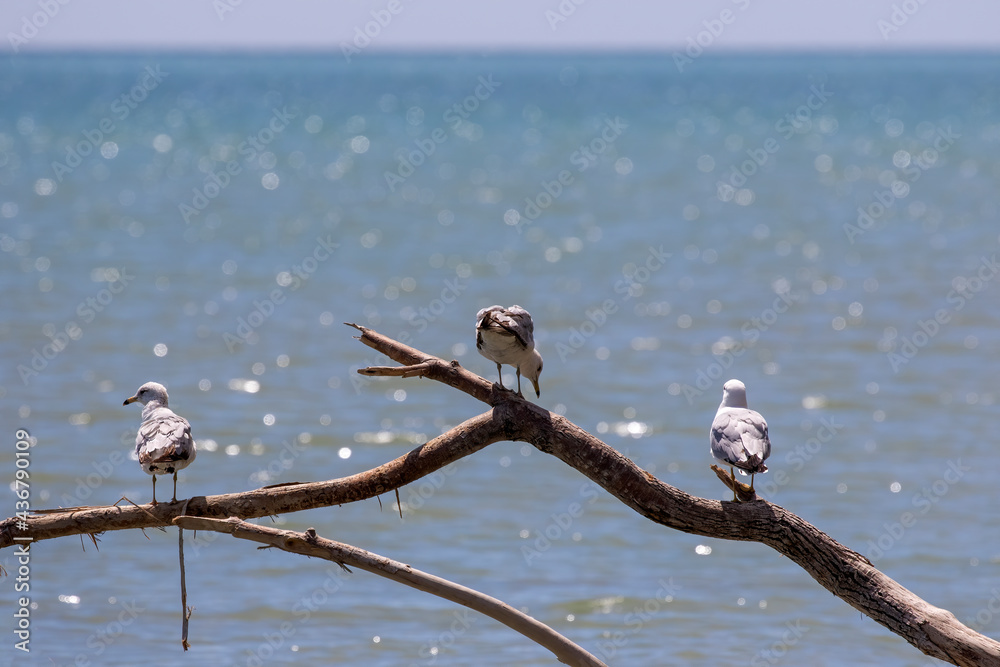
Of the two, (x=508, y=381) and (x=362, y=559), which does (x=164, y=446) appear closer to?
(x=362, y=559)

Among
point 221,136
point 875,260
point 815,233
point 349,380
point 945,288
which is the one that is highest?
point 221,136

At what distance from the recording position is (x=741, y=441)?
22.1ft

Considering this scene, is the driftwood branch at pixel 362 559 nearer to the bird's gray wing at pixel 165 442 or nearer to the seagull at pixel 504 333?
the bird's gray wing at pixel 165 442

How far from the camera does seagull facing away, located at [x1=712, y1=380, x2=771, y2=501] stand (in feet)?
21.7

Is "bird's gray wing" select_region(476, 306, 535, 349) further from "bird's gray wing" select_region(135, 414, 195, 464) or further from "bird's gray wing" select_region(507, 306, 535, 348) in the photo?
"bird's gray wing" select_region(135, 414, 195, 464)

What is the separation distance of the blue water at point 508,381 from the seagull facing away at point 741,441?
2727mm

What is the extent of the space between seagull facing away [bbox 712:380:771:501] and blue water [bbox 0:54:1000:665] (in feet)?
8.95

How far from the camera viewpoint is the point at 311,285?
2269 cm

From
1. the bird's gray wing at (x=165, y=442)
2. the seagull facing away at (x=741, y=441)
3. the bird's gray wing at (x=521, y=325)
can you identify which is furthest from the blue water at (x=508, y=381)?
the bird's gray wing at (x=521, y=325)

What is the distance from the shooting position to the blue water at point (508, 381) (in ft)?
32.2

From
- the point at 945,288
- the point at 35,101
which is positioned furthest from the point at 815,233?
the point at 35,101

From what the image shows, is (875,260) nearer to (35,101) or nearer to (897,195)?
(897,195)

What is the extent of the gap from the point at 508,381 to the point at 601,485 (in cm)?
1152

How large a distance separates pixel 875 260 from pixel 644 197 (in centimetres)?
1209
